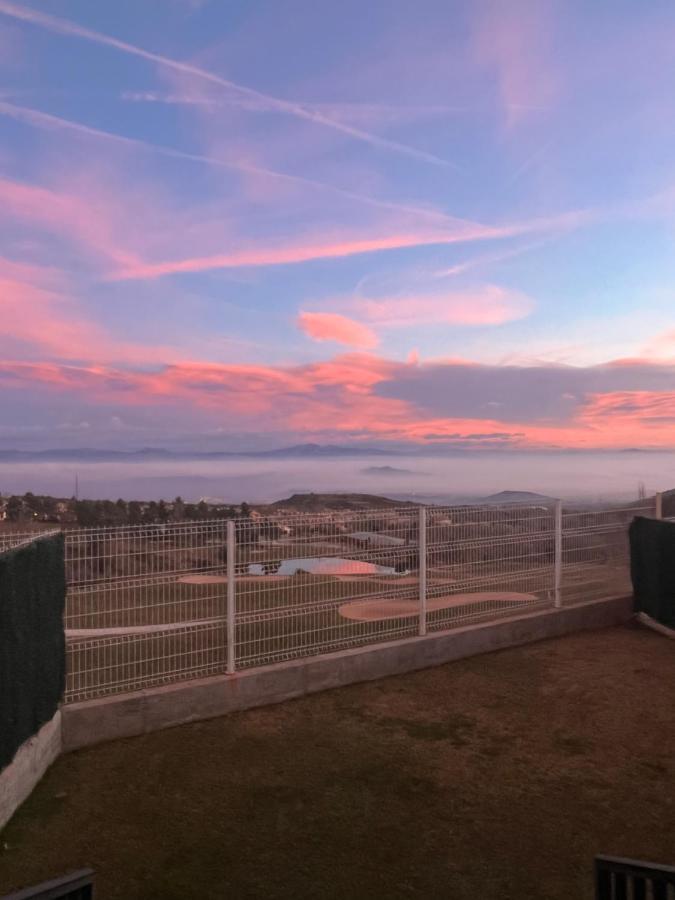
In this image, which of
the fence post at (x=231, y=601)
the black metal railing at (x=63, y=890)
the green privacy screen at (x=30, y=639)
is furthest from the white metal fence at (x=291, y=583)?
the black metal railing at (x=63, y=890)

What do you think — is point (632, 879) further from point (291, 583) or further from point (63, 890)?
point (291, 583)

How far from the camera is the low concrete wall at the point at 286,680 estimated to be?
21.5ft

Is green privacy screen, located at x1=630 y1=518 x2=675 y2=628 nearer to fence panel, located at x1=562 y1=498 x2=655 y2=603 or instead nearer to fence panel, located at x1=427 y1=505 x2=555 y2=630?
fence panel, located at x1=562 y1=498 x2=655 y2=603

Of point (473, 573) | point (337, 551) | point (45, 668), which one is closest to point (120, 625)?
point (45, 668)

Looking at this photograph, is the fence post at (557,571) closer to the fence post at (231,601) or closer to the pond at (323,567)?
the pond at (323,567)

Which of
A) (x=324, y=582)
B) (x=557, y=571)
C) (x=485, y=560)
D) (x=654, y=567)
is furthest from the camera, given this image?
(x=654, y=567)

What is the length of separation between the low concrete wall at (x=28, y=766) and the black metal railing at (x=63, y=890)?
8.39 ft

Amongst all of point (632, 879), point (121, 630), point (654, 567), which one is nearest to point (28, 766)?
point (121, 630)

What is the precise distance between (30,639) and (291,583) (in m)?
2.91

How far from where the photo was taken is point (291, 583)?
7.71 metres

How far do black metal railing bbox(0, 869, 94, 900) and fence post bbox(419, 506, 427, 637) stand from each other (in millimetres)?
6503

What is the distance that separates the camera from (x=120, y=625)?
22.2 feet

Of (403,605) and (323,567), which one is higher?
(323,567)

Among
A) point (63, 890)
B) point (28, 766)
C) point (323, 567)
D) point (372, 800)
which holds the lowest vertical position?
point (372, 800)
